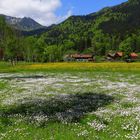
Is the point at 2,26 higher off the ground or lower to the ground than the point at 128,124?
higher

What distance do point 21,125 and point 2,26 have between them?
5703 inches

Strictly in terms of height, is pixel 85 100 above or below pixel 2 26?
below

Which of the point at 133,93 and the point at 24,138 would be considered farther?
the point at 133,93

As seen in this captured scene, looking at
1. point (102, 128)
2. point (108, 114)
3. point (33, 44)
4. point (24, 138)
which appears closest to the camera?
point (24, 138)

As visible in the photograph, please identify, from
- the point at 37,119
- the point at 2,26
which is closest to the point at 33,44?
the point at 2,26

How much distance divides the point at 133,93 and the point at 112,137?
58.8 ft

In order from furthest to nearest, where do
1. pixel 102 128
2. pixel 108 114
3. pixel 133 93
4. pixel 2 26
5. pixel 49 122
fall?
pixel 2 26, pixel 133 93, pixel 108 114, pixel 49 122, pixel 102 128

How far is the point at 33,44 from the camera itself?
19625cm

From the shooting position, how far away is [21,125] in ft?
62.5

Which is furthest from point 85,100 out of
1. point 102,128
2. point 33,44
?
point 33,44

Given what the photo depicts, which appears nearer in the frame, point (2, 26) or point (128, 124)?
point (128, 124)

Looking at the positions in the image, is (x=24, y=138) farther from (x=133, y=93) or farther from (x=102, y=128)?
(x=133, y=93)

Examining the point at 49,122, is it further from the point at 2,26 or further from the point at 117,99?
the point at 2,26

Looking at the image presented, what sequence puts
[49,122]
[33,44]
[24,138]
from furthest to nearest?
1. [33,44]
2. [49,122]
3. [24,138]
